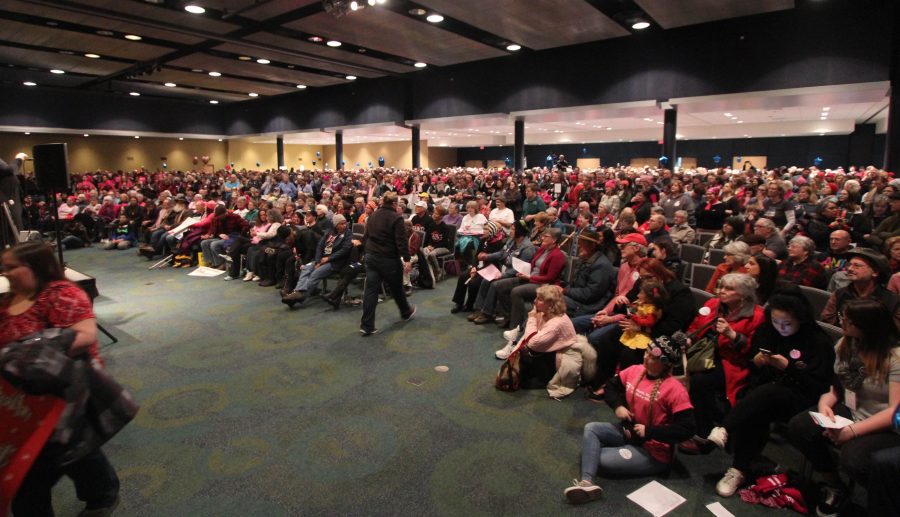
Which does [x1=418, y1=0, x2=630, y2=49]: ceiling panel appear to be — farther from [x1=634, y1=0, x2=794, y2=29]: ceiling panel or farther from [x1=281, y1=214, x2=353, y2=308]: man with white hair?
[x1=281, y1=214, x2=353, y2=308]: man with white hair

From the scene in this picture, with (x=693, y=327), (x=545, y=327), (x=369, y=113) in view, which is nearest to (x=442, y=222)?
(x=545, y=327)

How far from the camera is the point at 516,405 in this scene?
12.3 ft

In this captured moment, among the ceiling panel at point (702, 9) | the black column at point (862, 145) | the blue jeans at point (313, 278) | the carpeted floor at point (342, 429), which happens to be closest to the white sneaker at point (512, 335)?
the carpeted floor at point (342, 429)

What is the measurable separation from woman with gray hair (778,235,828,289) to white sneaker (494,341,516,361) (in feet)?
7.49

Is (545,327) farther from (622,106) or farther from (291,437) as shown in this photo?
(622,106)

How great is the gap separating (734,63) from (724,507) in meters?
9.45

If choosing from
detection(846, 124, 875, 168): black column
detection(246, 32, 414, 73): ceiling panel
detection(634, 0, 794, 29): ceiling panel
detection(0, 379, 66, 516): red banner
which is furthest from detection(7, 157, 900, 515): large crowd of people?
detection(846, 124, 875, 168): black column

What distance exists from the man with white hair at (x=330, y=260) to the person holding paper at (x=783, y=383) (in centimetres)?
490

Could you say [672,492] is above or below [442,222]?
below

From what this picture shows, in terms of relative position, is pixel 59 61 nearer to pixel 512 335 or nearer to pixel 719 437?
pixel 512 335

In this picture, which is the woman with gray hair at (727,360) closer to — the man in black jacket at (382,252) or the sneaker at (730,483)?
the sneaker at (730,483)

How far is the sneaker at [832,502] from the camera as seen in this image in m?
2.45

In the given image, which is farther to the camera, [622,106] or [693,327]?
[622,106]

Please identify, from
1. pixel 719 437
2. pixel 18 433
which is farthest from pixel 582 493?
pixel 18 433
